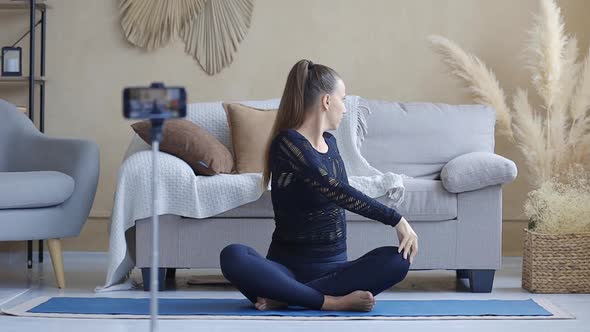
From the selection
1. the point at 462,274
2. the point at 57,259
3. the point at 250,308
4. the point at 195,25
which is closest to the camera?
the point at 250,308

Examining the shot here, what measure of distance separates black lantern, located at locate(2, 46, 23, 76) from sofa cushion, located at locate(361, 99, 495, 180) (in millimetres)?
1729

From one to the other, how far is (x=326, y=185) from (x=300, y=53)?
1941 millimetres

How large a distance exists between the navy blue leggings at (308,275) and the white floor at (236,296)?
14cm

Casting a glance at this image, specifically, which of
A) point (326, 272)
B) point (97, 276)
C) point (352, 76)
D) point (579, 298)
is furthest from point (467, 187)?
point (97, 276)

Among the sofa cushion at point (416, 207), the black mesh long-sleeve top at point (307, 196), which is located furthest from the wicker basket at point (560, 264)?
the black mesh long-sleeve top at point (307, 196)

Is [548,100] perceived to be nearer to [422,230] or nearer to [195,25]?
[422,230]

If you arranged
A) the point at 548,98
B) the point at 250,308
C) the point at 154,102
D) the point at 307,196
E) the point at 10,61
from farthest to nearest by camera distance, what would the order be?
the point at 10,61
the point at 548,98
the point at 250,308
the point at 307,196
the point at 154,102

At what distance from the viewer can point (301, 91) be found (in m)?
2.89

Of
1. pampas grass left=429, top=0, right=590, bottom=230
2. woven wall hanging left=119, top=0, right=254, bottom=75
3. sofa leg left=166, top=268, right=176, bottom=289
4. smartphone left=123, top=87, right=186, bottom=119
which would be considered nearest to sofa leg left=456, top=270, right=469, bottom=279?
pampas grass left=429, top=0, right=590, bottom=230

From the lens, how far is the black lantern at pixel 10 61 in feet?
14.5

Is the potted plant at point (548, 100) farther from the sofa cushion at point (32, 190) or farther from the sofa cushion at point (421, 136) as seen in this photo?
the sofa cushion at point (32, 190)

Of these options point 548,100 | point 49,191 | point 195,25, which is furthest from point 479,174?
point 195,25

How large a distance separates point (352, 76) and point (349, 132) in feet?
2.45

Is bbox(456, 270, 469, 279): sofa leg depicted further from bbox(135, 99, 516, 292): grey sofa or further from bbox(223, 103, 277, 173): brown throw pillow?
bbox(223, 103, 277, 173): brown throw pillow
